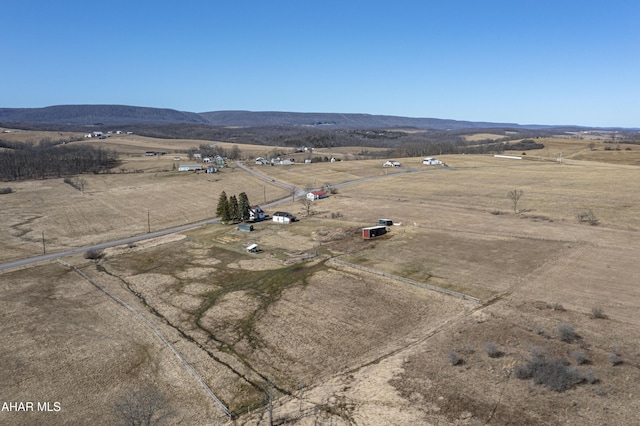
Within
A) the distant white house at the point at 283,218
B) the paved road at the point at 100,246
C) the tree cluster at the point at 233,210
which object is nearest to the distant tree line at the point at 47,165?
the paved road at the point at 100,246

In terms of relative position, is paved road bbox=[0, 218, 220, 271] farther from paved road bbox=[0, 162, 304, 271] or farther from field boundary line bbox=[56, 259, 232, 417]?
field boundary line bbox=[56, 259, 232, 417]

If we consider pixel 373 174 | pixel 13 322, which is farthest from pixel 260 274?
pixel 373 174

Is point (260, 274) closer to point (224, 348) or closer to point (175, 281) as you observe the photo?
point (175, 281)

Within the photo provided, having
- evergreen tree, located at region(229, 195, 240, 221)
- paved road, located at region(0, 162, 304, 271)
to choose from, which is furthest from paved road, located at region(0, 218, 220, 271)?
evergreen tree, located at region(229, 195, 240, 221)

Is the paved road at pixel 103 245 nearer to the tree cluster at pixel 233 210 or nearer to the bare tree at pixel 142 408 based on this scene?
the tree cluster at pixel 233 210

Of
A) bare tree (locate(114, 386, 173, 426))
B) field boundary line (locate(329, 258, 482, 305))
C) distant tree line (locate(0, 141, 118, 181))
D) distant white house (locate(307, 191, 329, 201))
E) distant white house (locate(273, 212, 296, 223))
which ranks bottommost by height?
bare tree (locate(114, 386, 173, 426))

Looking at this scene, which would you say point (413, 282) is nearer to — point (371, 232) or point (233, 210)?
point (371, 232)
